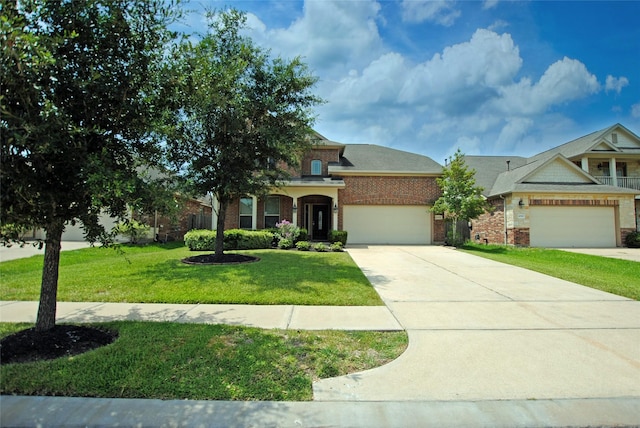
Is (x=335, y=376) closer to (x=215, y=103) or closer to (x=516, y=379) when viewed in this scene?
(x=516, y=379)

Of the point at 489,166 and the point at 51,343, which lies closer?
the point at 51,343

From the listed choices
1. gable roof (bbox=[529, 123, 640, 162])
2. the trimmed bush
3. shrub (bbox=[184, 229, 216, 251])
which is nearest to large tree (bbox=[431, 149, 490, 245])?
gable roof (bbox=[529, 123, 640, 162])

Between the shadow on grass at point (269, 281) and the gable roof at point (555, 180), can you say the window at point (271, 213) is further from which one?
the gable roof at point (555, 180)

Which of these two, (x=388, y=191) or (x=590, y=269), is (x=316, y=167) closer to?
(x=388, y=191)

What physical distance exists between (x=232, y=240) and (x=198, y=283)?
688cm

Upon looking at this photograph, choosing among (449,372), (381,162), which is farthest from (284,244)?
(449,372)

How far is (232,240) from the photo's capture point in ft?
45.2

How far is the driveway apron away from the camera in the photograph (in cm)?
284

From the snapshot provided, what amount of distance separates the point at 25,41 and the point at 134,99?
3.43 ft

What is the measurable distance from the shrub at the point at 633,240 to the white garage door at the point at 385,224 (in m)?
10.5

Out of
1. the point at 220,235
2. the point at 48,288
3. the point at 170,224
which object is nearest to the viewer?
the point at 48,288

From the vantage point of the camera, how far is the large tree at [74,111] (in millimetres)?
2822

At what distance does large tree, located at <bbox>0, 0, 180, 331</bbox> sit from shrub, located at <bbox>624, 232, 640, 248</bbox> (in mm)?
23012

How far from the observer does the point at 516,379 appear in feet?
9.92
